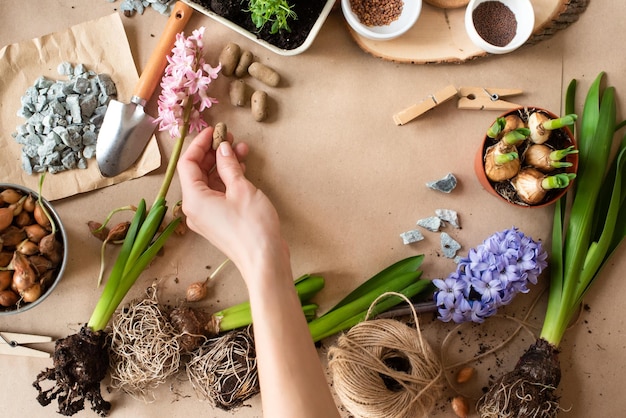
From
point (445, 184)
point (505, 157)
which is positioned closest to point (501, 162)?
point (505, 157)

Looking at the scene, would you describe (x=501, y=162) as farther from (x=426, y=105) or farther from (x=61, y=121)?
(x=61, y=121)

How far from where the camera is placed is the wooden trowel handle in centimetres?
123

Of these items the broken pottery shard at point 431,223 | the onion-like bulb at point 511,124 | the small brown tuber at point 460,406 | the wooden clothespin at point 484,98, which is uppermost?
the onion-like bulb at point 511,124

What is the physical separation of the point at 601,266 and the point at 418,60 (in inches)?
25.2

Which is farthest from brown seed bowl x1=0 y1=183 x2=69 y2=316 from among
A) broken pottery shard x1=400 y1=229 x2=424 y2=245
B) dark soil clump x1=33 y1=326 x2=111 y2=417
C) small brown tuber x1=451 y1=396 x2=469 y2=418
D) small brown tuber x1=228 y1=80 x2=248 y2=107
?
small brown tuber x1=451 y1=396 x2=469 y2=418

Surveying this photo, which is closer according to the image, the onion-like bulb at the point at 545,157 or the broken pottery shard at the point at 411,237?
the onion-like bulb at the point at 545,157

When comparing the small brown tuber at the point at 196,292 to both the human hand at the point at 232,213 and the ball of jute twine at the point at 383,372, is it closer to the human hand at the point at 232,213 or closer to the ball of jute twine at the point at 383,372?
the human hand at the point at 232,213

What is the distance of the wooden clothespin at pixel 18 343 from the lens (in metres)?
1.22

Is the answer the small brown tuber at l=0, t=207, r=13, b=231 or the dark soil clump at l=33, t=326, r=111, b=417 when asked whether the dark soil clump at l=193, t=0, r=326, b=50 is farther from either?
the dark soil clump at l=33, t=326, r=111, b=417

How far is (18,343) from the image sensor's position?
123cm

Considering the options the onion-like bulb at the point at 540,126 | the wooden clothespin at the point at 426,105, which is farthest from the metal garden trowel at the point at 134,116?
the onion-like bulb at the point at 540,126

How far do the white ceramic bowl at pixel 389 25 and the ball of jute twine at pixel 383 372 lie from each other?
576 millimetres

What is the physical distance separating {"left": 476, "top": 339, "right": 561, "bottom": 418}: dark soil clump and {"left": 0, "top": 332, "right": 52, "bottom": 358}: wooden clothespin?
3.27 ft

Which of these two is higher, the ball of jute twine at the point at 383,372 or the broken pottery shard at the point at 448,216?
the broken pottery shard at the point at 448,216
